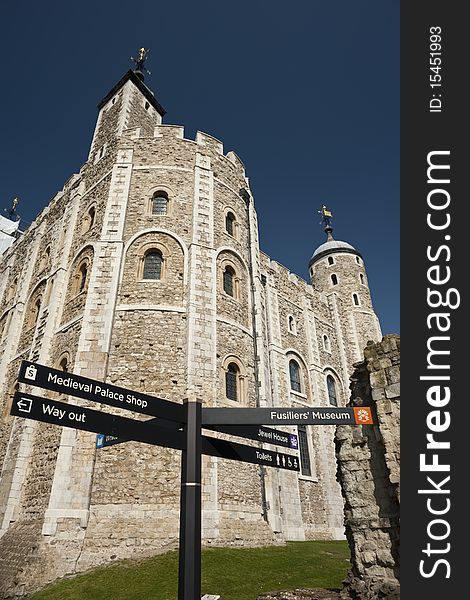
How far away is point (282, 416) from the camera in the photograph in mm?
5125

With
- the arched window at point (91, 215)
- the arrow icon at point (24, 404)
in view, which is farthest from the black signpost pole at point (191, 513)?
the arched window at point (91, 215)

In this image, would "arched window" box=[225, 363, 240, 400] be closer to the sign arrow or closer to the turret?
the sign arrow

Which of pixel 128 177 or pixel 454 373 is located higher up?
pixel 128 177

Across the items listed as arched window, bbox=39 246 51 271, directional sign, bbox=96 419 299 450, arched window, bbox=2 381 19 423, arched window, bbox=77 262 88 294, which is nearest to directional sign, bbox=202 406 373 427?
directional sign, bbox=96 419 299 450

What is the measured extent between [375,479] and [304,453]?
49.1 feet

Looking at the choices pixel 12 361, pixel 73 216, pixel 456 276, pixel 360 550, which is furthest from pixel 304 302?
pixel 456 276

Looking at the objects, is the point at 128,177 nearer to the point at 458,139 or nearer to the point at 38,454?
the point at 38,454

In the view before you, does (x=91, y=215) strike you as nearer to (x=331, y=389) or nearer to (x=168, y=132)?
(x=168, y=132)

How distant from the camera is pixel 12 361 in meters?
18.7

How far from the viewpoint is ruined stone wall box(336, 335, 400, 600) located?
5.83 m

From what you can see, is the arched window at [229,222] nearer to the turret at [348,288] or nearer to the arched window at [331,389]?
the arched window at [331,389]

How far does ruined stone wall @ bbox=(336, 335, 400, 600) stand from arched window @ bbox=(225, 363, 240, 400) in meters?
7.62

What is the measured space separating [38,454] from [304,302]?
58.8 feet

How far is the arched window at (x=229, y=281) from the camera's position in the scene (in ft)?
54.2
